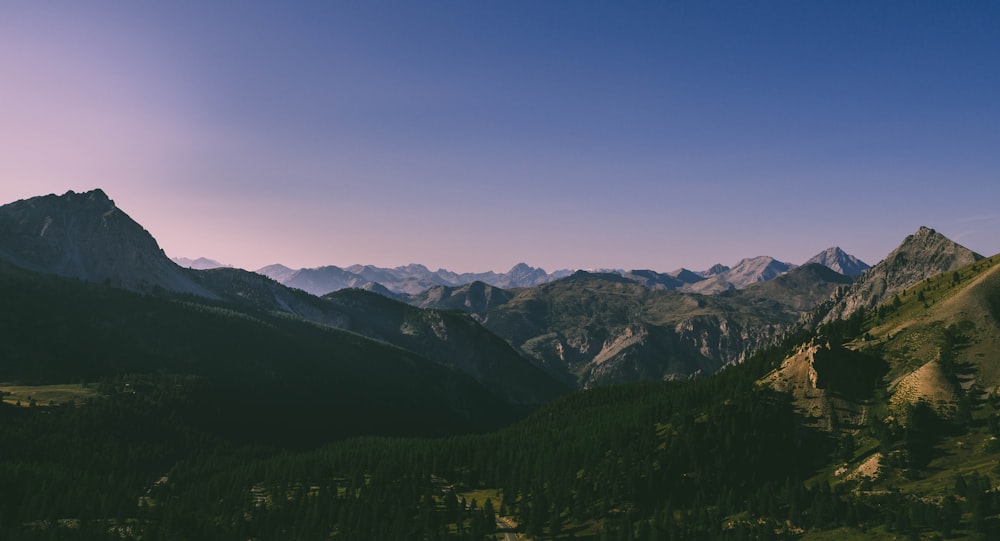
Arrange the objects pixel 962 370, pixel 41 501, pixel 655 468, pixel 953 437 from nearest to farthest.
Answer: pixel 953 437, pixel 962 370, pixel 655 468, pixel 41 501

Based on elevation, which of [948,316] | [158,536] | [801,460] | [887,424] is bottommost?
[158,536]

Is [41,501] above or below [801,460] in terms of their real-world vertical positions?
below

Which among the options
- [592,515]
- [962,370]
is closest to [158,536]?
[592,515]

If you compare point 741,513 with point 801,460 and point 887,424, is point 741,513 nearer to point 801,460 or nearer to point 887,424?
point 801,460

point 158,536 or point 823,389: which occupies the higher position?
point 823,389

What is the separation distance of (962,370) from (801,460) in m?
51.9

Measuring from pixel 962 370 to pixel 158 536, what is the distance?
797ft

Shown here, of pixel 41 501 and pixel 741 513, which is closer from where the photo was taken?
pixel 741 513

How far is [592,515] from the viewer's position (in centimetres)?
17238

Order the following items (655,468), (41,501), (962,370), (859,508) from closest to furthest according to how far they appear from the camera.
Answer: (859,508) → (962,370) → (655,468) → (41,501)

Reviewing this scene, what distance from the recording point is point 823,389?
180 meters

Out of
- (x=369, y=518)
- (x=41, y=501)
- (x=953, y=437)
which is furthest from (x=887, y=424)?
(x=41, y=501)

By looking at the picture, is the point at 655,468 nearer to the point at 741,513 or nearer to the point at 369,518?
the point at 741,513

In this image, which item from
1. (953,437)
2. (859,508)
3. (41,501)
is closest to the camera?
(859,508)
